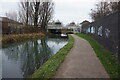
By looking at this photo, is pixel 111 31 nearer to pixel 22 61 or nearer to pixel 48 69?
pixel 48 69

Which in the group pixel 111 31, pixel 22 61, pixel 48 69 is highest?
pixel 111 31

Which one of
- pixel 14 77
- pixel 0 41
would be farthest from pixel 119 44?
pixel 0 41

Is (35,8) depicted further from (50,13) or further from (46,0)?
(50,13)

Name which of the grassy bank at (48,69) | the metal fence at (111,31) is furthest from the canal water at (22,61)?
the metal fence at (111,31)

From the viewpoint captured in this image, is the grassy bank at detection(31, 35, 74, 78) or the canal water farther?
the canal water

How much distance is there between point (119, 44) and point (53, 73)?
3918mm

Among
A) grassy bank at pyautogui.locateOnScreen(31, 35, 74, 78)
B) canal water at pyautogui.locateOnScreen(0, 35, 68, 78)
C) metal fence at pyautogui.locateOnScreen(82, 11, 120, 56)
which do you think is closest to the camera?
grassy bank at pyautogui.locateOnScreen(31, 35, 74, 78)

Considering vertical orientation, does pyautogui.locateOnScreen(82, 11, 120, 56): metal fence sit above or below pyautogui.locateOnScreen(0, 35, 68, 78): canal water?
above

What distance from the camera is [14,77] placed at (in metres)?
6.44

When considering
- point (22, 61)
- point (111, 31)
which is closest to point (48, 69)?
point (22, 61)

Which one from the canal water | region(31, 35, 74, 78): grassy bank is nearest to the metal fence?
region(31, 35, 74, 78): grassy bank

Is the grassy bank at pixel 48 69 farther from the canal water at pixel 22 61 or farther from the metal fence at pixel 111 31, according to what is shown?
the metal fence at pixel 111 31

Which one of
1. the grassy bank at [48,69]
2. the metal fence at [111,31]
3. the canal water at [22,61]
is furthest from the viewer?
the metal fence at [111,31]

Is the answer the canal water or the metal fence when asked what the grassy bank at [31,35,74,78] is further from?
the metal fence
